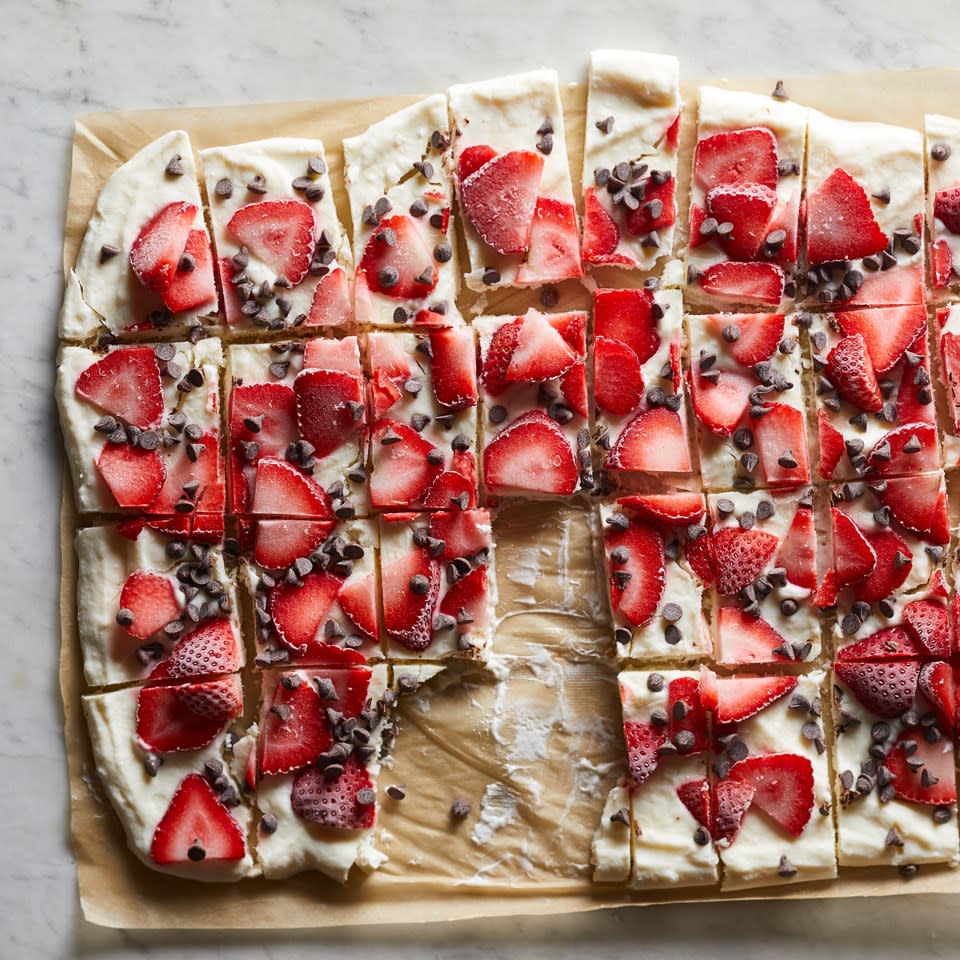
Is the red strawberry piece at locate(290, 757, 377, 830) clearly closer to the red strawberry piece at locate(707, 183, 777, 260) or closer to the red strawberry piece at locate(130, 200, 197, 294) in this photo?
the red strawberry piece at locate(130, 200, 197, 294)

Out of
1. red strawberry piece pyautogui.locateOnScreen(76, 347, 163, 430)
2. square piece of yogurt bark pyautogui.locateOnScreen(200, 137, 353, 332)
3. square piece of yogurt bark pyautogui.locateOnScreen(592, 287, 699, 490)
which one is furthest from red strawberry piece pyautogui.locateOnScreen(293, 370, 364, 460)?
square piece of yogurt bark pyautogui.locateOnScreen(592, 287, 699, 490)

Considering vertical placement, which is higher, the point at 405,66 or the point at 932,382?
the point at 405,66

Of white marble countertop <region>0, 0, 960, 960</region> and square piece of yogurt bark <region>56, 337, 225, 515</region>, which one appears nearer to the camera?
square piece of yogurt bark <region>56, 337, 225, 515</region>

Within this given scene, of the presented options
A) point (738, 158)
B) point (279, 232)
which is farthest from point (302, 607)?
point (738, 158)

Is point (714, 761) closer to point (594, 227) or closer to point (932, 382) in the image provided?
point (932, 382)

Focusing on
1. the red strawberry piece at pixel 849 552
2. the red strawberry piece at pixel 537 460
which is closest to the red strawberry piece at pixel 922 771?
the red strawberry piece at pixel 849 552

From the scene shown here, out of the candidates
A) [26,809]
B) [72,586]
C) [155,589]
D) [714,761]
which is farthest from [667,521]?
[26,809]

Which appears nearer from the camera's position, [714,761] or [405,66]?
[714,761]
